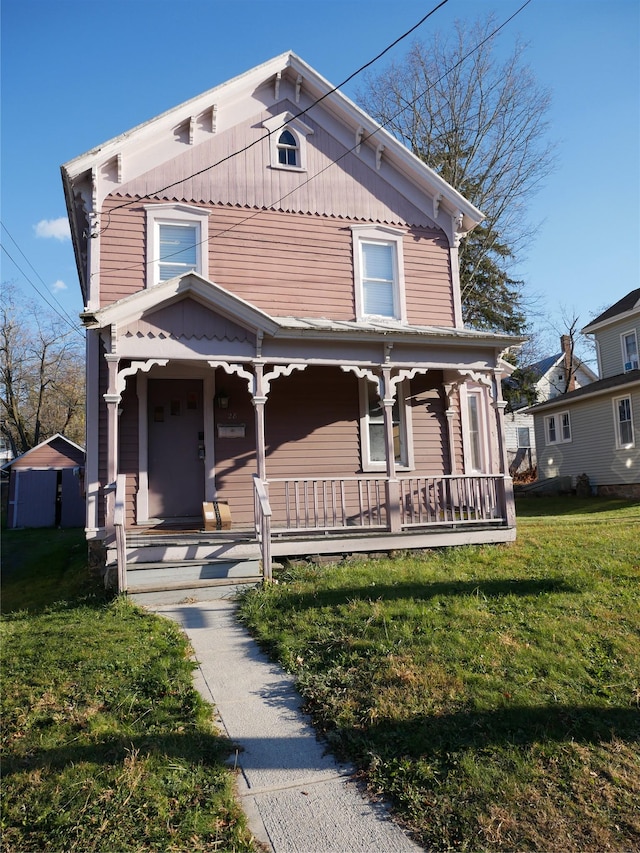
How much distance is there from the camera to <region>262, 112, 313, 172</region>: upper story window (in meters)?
12.1

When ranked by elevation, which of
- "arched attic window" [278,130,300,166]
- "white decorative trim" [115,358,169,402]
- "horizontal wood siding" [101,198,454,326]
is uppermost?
"arched attic window" [278,130,300,166]

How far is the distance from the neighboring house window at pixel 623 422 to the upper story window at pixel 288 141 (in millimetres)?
15079

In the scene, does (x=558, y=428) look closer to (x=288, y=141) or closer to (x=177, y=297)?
(x=288, y=141)

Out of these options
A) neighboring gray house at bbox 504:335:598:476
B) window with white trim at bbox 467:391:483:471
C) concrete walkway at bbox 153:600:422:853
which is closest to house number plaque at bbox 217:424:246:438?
concrete walkway at bbox 153:600:422:853

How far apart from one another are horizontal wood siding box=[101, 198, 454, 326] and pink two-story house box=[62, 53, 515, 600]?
0.04 meters

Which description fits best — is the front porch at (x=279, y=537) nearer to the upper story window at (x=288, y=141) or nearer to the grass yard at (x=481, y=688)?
the grass yard at (x=481, y=688)

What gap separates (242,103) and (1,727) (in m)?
11.1

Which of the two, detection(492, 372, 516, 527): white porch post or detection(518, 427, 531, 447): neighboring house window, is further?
detection(518, 427, 531, 447): neighboring house window

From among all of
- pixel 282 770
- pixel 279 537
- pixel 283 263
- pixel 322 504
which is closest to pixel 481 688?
pixel 282 770

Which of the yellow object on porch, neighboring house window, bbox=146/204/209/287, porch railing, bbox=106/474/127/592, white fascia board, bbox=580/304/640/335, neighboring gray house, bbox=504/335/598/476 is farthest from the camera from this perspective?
neighboring gray house, bbox=504/335/598/476

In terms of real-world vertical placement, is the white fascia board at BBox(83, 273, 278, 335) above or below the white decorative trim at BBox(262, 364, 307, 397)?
above

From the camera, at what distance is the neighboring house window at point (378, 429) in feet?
39.4

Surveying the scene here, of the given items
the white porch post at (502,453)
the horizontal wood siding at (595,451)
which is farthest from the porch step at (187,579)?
the horizontal wood siding at (595,451)

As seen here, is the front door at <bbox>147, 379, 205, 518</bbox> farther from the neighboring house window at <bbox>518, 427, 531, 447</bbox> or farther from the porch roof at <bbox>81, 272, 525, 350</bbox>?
the neighboring house window at <bbox>518, 427, 531, 447</bbox>
